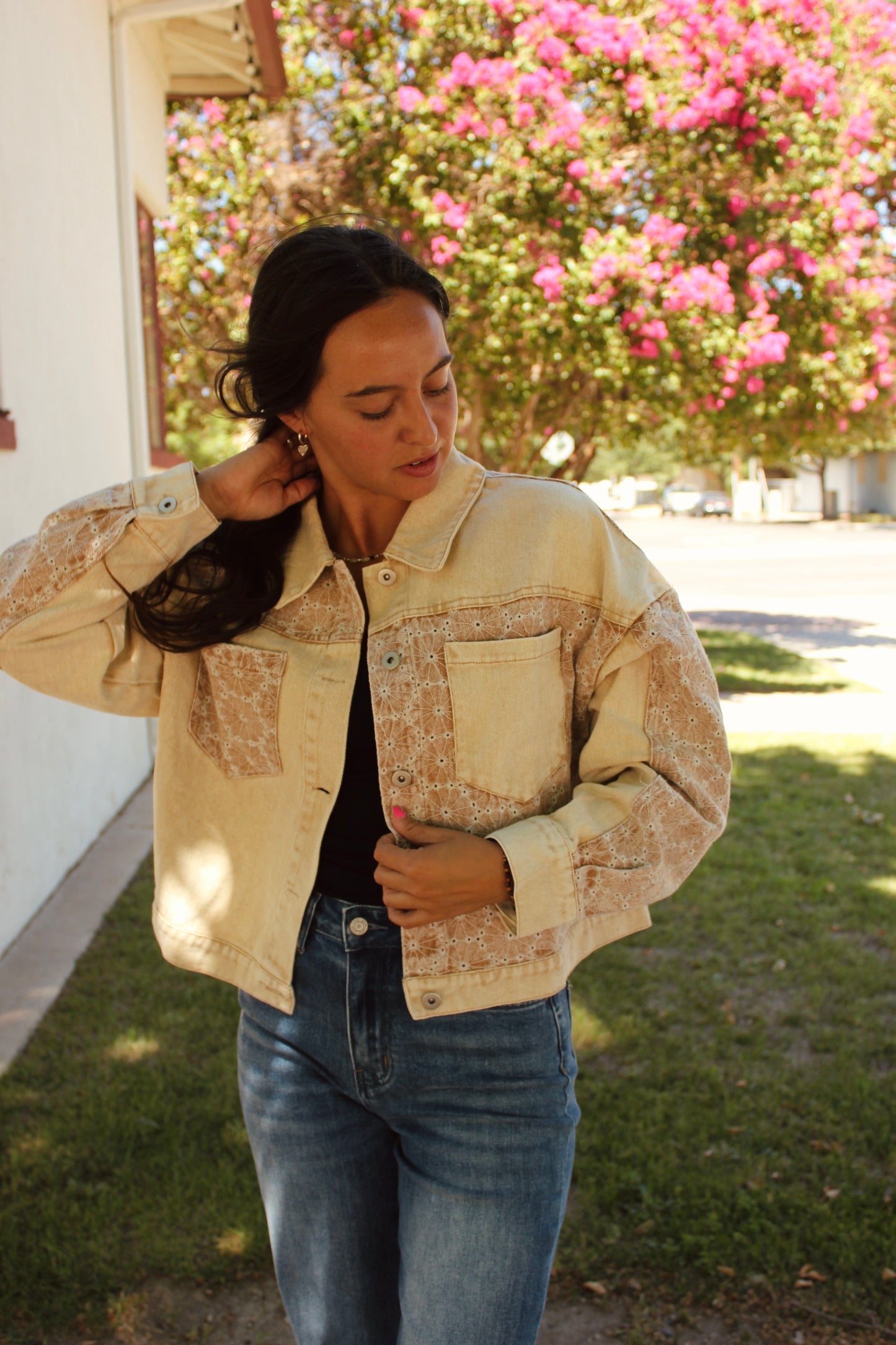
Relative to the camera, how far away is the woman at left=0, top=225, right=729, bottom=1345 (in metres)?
1.62

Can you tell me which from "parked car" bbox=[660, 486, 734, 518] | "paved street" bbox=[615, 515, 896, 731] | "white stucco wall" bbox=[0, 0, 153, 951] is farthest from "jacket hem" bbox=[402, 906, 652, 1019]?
"parked car" bbox=[660, 486, 734, 518]

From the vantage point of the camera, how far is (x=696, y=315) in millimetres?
8453

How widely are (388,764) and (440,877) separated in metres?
0.19

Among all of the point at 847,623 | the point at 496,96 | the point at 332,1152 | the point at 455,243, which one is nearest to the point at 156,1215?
the point at 332,1152

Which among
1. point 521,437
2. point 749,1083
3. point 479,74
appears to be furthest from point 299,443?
point 521,437

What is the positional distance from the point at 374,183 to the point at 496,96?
1.56 m

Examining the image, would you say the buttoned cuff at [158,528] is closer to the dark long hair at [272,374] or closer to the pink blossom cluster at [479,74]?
the dark long hair at [272,374]

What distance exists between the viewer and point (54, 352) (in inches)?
204

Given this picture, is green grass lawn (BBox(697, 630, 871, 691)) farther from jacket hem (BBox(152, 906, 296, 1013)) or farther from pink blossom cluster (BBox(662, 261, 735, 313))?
jacket hem (BBox(152, 906, 296, 1013))

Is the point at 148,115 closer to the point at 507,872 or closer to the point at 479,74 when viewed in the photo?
the point at 479,74

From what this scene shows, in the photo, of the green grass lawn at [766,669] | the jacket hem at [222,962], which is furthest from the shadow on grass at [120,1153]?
the green grass lawn at [766,669]

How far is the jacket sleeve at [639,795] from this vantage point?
1.60 meters

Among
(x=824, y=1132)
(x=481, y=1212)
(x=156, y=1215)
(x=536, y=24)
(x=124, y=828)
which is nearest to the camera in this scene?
(x=481, y=1212)

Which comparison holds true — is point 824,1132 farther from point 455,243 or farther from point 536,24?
point 536,24
